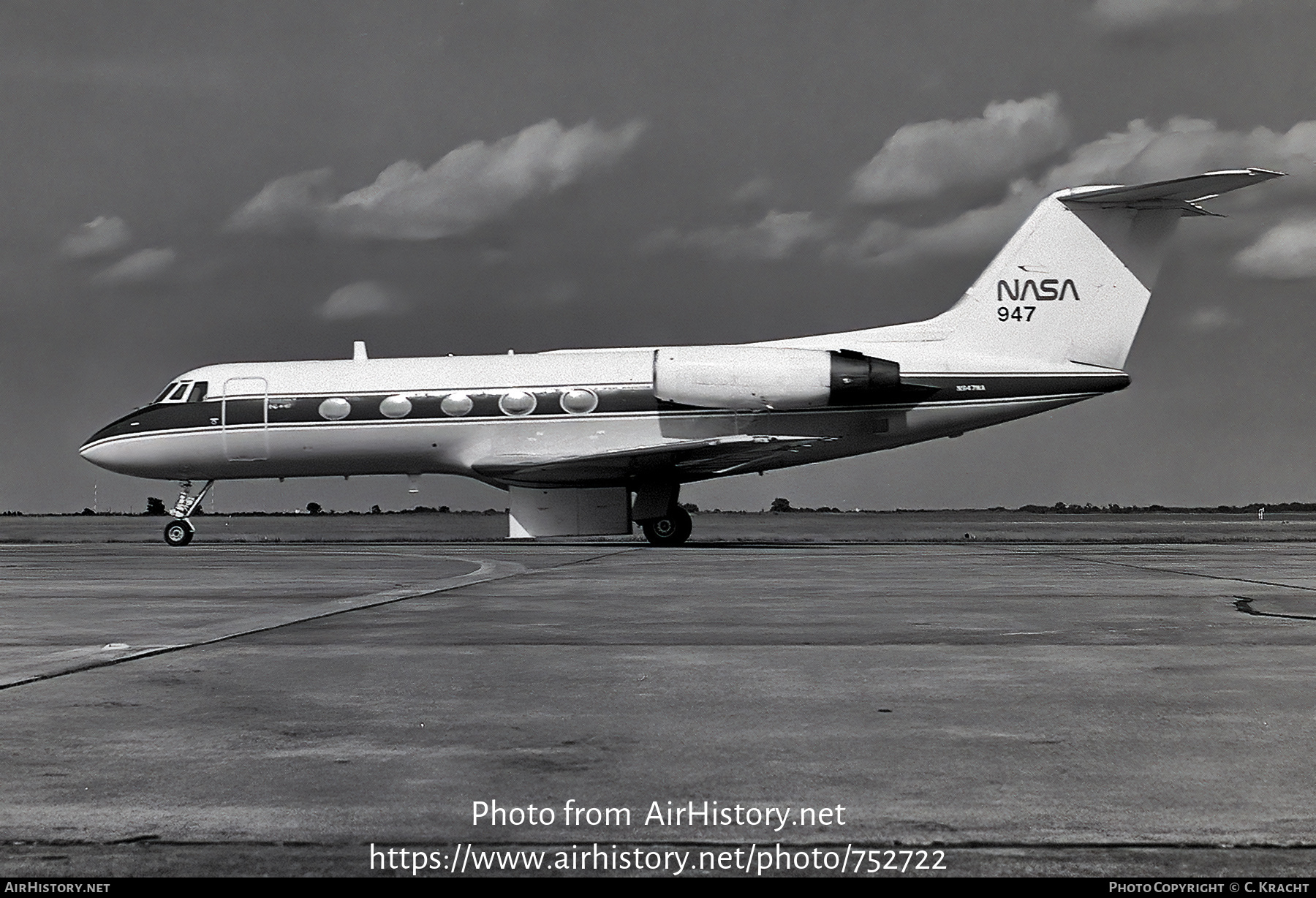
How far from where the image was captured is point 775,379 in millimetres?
25281

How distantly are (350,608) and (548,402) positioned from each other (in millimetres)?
15193

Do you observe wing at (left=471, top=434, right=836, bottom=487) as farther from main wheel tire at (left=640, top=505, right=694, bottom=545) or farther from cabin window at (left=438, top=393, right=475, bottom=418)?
cabin window at (left=438, top=393, right=475, bottom=418)

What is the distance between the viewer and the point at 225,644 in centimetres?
870

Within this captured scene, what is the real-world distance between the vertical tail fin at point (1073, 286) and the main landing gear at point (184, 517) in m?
17.5

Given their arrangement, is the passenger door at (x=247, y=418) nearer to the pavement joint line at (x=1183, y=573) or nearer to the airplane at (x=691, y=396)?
the airplane at (x=691, y=396)

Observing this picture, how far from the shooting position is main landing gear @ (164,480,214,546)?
28.6 metres

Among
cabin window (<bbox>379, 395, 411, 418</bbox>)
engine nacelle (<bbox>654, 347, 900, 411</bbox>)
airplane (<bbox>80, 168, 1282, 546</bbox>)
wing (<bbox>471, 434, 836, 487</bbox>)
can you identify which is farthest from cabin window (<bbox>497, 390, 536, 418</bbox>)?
engine nacelle (<bbox>654, 347, 900, 411</bbox>)

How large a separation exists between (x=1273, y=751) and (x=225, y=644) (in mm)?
6614

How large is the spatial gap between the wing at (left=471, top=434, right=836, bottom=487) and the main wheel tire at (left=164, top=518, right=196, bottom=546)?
813 centimetres

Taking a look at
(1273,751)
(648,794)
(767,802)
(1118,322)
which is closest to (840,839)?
(767,802)

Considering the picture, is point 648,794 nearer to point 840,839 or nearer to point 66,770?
point 840,839

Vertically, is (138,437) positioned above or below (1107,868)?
above

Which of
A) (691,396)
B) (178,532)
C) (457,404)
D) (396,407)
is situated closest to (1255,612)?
(691,396)

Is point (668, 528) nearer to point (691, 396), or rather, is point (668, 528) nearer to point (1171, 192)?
point (691, 396)
